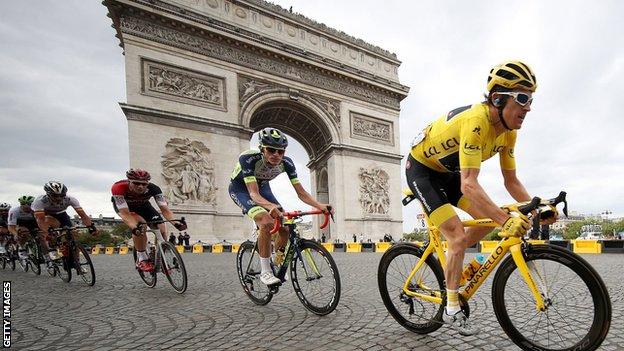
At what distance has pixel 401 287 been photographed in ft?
9.98

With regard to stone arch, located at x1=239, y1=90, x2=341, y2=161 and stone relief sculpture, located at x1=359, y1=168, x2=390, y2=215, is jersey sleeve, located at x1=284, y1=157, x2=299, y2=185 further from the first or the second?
stone relief sculpture, located at x1=359, y1=168, x2=390, y2=215

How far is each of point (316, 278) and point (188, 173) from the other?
18047mm

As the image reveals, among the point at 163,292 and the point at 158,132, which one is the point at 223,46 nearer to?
the point at 158,132

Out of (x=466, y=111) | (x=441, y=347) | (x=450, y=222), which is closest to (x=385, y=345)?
(x=441, y=347)

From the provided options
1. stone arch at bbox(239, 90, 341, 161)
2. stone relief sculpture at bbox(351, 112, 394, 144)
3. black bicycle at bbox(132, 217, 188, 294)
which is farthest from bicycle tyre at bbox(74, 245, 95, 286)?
stone relief sculpture at bbox(351, 112, 394, 144)

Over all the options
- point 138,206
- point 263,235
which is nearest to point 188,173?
point 138,206

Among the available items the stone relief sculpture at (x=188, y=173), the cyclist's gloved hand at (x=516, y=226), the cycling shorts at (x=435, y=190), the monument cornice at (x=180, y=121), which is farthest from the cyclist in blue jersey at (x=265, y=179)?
the monument cornice at (x=180, y=121)

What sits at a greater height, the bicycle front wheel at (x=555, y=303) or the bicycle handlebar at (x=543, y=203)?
the bicycle handlebar at (x=543, y=203)

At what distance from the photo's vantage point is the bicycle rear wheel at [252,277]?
161 inches

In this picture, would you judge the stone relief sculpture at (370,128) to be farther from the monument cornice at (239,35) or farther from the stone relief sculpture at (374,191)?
the stone relief sculpture at (374,191)

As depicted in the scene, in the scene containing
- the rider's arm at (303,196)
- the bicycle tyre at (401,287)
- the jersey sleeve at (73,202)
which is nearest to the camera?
the bicycle tyre at (401,287)

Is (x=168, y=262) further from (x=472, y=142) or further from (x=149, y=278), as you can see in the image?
(x=472, y=142)

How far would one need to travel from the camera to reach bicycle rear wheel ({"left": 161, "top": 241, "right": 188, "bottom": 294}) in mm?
4848

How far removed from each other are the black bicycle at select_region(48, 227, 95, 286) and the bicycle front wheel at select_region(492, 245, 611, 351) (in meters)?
5.93
